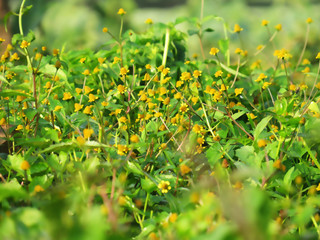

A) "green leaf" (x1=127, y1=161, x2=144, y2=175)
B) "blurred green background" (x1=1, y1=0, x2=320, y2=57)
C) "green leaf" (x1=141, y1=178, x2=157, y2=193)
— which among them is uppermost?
"green leaf" (x1=127, y1=161, x2=144, y2=175)

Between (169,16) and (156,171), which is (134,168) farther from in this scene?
(169,16)

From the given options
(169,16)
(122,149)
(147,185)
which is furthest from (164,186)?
(169,16)

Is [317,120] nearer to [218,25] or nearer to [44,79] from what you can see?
[44,79]

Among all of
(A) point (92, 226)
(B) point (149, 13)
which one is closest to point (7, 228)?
(A) point (92, 226)

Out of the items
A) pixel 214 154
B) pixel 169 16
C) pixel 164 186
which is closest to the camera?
pixel 164 186

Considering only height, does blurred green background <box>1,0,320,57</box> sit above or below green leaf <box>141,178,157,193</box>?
below

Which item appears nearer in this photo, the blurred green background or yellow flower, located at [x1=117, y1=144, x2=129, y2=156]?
yellow flower, located at [x1=117, y1=144, x2=129, y2=156]

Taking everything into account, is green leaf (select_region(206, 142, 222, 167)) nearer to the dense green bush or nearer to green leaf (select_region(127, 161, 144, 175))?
the dense green bush

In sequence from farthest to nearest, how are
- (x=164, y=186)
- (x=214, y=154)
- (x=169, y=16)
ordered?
(x=169, y=16) < (x=214, y=154) < (x=164, y=186)

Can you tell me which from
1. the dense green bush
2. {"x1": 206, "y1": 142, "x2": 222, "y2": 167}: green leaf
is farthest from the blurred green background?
{"x1": 206, "y1": 142, "x2": 222, "y2": 167}: green leaf

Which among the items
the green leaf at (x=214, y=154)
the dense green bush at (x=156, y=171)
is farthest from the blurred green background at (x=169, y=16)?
the green leaf at (x=214, y=154)

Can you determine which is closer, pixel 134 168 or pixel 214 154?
pixel 134 168
